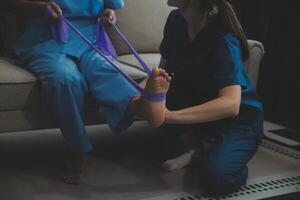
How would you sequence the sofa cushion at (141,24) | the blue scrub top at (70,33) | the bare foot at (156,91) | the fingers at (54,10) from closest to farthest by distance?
1. the bare foot at (156,91)
2. the fingers at (54,10)
3. the blue scrub top at (70,33)
4. the sofa cushion at (141,24)

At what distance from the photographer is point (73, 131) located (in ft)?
5.16

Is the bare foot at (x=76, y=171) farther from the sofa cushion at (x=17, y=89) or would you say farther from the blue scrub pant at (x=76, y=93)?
the sofa cushion at (x=17, y=89)

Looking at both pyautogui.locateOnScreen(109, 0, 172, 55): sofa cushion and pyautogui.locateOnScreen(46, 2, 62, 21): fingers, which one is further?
pyautogui.locateOnScreen(109, 0, 172, 55): sofa cushion

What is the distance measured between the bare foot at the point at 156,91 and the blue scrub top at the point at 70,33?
57 cm

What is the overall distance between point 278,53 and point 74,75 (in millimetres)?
1507

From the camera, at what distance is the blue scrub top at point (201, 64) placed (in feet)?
5.07

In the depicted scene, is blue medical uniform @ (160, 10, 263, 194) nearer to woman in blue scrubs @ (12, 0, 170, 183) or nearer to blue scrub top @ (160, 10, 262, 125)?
blue scrub top @ (160, 10, 262, 125)

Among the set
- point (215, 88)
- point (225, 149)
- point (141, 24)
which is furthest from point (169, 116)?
point (141, 24)

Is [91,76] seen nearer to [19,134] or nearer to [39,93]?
[39,93]

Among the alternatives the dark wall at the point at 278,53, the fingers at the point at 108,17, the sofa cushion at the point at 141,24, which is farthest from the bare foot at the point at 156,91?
the dark wall at the point at 278,53

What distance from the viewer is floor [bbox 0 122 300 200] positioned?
1550 mm

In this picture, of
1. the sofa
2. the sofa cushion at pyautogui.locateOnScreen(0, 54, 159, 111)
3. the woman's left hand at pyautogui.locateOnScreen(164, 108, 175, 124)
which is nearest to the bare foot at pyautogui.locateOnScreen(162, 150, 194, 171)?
the sofa

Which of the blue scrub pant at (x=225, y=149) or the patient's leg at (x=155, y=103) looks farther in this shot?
the blue scrub pant at (x=225, y=149)

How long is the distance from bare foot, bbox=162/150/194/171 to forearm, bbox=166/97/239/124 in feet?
1.32
